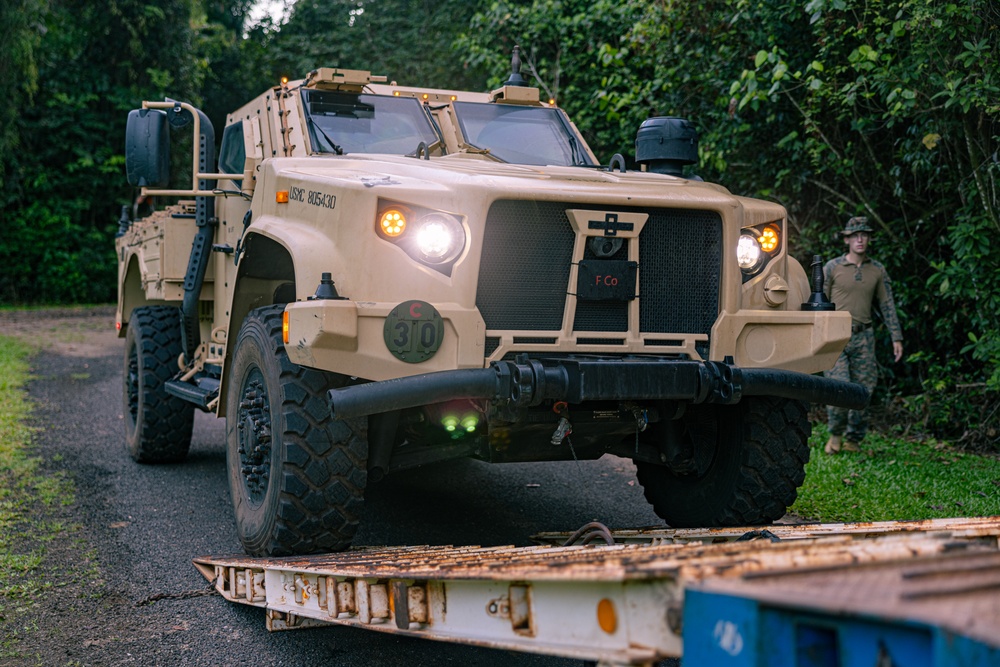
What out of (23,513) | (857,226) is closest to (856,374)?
(857,226)

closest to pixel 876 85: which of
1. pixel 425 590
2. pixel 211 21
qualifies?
pixel 425 590

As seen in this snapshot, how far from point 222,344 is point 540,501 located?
224 centimetres

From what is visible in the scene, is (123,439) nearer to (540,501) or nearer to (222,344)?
(222,344)

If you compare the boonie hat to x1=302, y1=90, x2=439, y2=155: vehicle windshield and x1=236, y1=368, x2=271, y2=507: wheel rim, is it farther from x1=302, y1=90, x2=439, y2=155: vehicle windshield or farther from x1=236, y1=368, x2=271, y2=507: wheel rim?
x1=236, y1=368, x2=271, y2=507: wheel rim

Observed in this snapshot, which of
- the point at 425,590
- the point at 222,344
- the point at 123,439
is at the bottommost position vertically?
the point at 123,439

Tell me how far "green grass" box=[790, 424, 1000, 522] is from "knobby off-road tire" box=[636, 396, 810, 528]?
1.43m

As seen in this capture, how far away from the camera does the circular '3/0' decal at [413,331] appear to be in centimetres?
366

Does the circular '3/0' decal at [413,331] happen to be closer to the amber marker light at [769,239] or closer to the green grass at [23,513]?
the amber marker light at [769,239]

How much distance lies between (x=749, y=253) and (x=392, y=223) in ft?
5.31

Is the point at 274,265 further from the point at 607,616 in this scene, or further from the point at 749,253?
the point at 607,616

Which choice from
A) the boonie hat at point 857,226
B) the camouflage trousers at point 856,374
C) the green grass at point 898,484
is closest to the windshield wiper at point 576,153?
the green grass at point 898,484

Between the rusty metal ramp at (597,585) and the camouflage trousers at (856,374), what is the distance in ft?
14.5

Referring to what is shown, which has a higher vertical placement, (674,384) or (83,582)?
(674,384)

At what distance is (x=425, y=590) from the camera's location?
2865 millimetres
